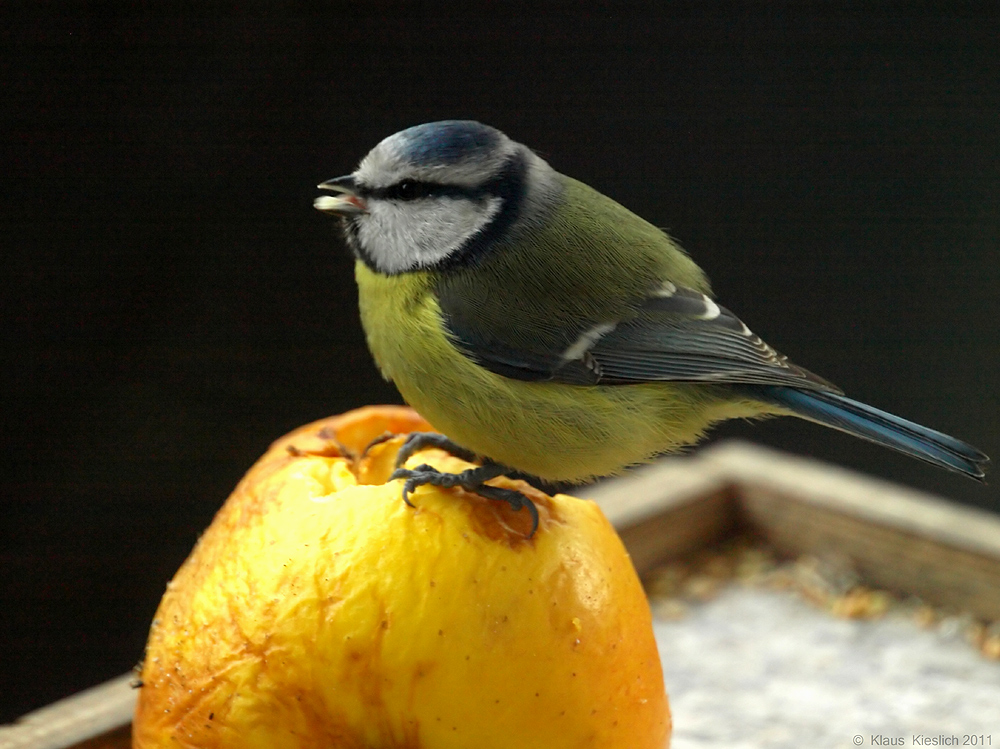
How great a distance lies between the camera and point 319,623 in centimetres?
133

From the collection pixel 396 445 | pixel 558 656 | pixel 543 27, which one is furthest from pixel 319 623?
pixel 543 27

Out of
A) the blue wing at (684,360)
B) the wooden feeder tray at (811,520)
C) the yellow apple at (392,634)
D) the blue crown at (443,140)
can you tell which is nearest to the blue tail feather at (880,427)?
the blue wing at (684,360)

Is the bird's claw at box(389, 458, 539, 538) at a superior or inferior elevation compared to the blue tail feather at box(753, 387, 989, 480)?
superior

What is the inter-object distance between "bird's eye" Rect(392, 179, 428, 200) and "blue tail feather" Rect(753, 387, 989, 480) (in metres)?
0.64

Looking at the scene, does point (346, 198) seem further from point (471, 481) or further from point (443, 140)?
point (471, 481)

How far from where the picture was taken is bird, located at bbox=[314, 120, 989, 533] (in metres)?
1.67

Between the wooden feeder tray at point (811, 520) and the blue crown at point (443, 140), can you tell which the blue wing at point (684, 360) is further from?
the wooden feeder tray at point (811, 520)

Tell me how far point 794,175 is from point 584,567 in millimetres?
2567

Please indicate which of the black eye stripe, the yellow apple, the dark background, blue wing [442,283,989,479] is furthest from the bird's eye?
the dark background

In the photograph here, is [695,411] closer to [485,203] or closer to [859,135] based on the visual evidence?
[485,203]

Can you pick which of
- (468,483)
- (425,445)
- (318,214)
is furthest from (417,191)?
(318,214)

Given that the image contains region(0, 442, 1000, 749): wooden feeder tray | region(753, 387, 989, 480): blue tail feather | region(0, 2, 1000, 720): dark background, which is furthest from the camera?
region(0, 2, 1000, 720): dark background

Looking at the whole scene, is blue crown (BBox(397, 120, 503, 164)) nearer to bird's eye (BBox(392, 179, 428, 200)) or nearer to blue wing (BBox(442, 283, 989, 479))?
bird's eye (BBox(392, 179, 428, 200))

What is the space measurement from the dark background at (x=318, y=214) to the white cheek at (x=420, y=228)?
2.41ft
